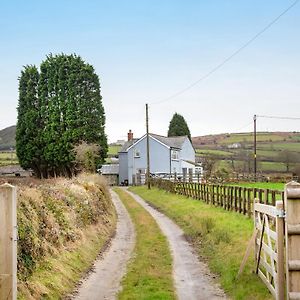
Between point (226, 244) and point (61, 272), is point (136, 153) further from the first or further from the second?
point (61, 272)

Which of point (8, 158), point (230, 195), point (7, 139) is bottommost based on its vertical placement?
point (230, 195)

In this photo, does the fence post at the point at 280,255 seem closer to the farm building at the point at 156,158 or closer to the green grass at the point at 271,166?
the farm building at the point at 156,158

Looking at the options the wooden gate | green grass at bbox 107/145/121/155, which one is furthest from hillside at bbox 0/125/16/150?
the wooden gate

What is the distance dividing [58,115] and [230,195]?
40091 millimetres

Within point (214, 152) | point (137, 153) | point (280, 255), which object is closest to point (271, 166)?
point (214, 152)

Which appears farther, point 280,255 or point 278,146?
point 278,146

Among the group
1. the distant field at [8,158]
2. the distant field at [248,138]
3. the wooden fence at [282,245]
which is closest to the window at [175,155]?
the distant field at [8,158]

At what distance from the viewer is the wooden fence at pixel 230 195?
60.1ft

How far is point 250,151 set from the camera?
309 ft

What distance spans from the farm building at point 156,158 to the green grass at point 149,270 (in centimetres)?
5050

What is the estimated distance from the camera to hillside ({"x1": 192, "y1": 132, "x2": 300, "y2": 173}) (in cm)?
7869

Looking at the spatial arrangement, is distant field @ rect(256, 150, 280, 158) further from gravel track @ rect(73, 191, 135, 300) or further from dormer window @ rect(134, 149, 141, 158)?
gravel track @ rect(73, 191, 135, 300)

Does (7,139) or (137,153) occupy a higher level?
(7,139)

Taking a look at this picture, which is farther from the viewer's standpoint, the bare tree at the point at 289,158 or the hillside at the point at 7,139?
the hillside at the point at 7,139
